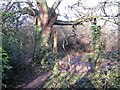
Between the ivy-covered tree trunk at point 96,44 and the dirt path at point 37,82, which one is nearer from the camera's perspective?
the dirt path at point 37,82

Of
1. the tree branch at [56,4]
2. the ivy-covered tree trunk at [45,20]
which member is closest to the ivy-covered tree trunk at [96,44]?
the ivy-covered tree trunk at [45,20]

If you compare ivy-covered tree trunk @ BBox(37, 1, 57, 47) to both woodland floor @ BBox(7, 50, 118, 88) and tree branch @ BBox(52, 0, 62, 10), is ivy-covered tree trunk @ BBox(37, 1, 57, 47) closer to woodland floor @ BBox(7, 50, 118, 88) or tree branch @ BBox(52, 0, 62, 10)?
tree branch @ BBox(52, 0, 62, 10)

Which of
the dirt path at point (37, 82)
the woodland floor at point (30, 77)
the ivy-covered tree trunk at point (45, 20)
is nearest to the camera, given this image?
the dirt path at point (37, 82)

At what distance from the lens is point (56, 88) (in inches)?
391

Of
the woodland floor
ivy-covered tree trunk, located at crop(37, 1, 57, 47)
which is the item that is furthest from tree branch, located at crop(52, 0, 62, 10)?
the woodland floor

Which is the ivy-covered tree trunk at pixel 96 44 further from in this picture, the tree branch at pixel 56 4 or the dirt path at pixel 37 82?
the tree branch at pixel 56 4

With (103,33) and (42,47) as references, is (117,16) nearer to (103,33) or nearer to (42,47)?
(103,33)

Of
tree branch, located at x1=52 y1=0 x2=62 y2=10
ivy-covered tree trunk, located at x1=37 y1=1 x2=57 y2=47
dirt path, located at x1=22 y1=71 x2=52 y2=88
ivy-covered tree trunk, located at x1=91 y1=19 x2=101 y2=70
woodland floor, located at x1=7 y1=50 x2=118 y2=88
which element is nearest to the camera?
dirt path, located at x1=22 y1=71 x2=52 y2=88

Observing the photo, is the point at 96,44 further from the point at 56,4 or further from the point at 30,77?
the point at 56,4

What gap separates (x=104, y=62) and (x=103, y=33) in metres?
2.31

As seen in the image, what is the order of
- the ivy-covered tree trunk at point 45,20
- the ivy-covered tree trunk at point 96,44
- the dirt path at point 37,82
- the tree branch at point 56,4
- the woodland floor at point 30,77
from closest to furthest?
the dirt path at point 37,82 < the woodland floor at point 30,77 < the ivy-covered tree trunk at point 96,44 < the ivy-covered tree trunk at point 45,20 < the tree branch at point 56,4

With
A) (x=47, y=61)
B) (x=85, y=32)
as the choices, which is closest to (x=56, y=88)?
(x=47, y=61)

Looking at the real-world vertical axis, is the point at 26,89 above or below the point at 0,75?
below

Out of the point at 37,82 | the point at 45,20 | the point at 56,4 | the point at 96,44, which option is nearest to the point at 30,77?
the point at 37,82
